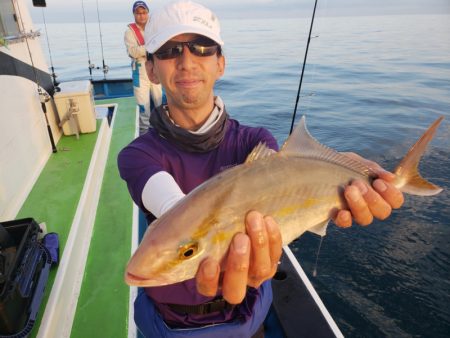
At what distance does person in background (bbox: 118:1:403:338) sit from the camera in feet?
7.42

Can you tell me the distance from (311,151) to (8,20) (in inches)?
232

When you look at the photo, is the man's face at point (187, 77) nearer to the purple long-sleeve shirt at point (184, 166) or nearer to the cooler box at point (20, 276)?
the purple long-sleeve shirt at point (184, 166)

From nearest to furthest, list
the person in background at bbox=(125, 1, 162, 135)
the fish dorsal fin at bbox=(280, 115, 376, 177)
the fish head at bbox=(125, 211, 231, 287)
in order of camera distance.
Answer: the fish head at bbox=(125, 211, 231, 287) < the fish dorsal fin at bbox=(280, 115, 376, 177) < the person in background at bbox=(125, 1, 162, 135)

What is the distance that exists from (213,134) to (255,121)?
13.1 meters

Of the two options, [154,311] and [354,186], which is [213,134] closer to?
[354,186]

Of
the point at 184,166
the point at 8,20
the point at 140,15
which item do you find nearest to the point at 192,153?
the point at 184,166

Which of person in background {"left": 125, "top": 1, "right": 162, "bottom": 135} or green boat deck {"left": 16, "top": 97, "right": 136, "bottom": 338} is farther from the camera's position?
person in background {"left": 125, "top": 1, "right": 162, "bottom": 135}

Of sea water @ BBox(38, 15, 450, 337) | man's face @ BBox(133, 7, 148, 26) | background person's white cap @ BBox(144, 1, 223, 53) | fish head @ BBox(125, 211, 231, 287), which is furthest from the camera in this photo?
man's face @ BBox(133, 7, 148, 26)

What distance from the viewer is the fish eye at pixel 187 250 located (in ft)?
5.58

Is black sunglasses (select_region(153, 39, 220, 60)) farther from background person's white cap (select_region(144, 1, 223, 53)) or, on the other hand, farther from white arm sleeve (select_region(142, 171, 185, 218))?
white arm sleeve (select_region(142, 171, 185, 218))

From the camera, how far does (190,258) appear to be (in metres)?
1.73

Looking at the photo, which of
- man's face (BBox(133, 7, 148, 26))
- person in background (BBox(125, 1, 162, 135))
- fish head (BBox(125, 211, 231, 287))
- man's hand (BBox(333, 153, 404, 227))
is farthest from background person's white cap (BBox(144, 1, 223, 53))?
man's face (BBox(133, 7, 148, 26))

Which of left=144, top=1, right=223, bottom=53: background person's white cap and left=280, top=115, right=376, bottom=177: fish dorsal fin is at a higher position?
left=144, top=1, right=223, bottom=53: background person's white cap

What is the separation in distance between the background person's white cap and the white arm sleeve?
109 centimetres
